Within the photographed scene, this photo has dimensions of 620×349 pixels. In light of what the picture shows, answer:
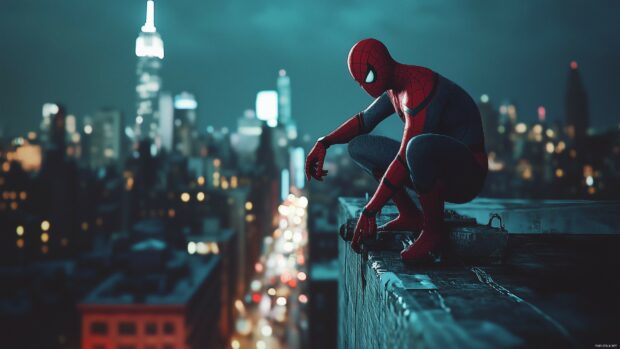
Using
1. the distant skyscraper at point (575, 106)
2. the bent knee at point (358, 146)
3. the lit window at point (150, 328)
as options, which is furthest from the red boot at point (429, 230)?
the distant skyscraper at point (575, 106)

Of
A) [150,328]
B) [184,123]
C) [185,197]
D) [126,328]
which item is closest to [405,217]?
[150,328]

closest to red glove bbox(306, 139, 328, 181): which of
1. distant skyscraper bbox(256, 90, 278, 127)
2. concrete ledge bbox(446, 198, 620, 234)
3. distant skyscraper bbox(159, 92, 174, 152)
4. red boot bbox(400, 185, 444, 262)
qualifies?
red boot bbox(400, 185, 444, 262)

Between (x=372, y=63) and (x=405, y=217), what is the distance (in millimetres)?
1222

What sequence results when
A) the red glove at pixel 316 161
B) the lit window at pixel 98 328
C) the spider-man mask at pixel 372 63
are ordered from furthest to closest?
the lit window at pixel 98 328 → the red glove at pixel 316 161 → the spider-man mask at pixel 372 63

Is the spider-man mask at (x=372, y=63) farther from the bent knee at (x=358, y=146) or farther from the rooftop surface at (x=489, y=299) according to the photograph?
the rooftop surface at (x=489, y=299)

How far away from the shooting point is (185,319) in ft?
85.1

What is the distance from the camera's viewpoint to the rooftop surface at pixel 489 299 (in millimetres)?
1565

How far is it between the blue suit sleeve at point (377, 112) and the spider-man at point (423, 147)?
0.28 meters

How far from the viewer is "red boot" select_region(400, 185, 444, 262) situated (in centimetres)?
265

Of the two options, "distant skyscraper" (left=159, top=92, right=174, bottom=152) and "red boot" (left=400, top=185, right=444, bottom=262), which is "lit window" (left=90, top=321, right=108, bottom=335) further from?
"distant skyscraper" (left=159, top=92, right=174, bottom=152)

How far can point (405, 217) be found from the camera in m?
3.24

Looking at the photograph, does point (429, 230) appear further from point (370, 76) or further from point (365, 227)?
point (370, 76)

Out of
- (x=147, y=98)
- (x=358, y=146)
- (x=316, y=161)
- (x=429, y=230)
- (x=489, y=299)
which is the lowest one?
(x=489, y=299)

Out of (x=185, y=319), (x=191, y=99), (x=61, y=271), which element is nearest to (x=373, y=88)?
(x=185, y=319)
